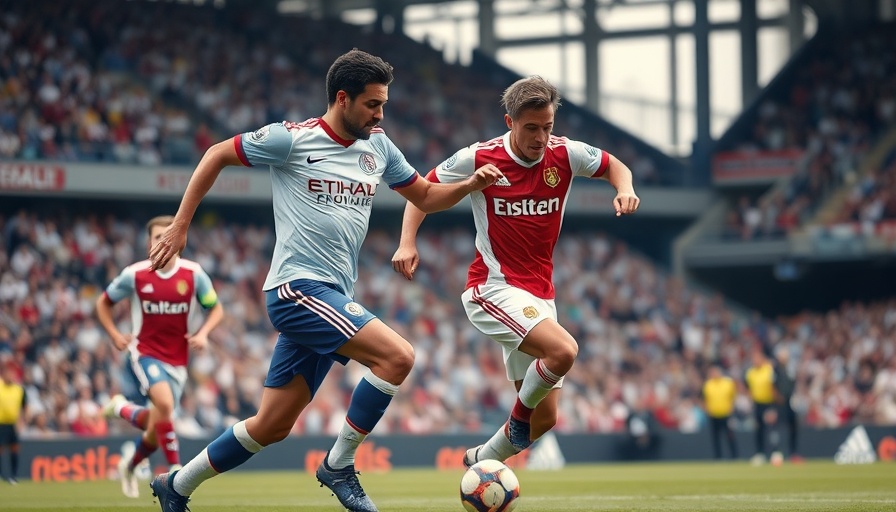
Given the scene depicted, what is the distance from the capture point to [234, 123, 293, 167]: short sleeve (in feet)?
25.9

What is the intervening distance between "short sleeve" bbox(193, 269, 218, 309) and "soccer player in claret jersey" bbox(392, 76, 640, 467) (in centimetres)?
391

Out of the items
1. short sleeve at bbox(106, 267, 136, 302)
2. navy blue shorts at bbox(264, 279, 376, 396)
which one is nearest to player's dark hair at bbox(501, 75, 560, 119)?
navy blue shorts at bbox(264, 279, 376, 396)

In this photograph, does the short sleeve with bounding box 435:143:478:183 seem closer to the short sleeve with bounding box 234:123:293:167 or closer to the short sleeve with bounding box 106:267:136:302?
the short sleeve with bounding box 234:123:293:167

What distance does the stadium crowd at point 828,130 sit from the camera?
33.6 metres

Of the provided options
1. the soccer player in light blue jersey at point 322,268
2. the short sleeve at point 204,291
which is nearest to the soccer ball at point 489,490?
the soccer player in light blue jersey at point 322,268

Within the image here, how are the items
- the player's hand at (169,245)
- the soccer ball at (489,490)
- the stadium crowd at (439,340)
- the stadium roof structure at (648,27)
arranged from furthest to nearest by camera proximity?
the stadium roof structure at (648,27) → the stadium crowd at (439,340) → the soccer ball at (489,490) → the player's hand at (169,245)

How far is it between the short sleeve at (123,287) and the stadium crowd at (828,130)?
22503mm

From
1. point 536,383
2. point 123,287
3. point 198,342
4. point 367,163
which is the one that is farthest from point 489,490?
point 123,287

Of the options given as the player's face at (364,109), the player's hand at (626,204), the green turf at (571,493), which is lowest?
the green turf at (571,493)

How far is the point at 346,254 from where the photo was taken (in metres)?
8.12

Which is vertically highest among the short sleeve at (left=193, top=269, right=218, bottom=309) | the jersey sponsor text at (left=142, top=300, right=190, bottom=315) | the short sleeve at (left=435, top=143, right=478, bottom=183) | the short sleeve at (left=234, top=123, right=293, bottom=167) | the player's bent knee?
the short sleeve at (left=234, top=123, right=293, bottom=167)

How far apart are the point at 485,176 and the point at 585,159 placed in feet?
5.42

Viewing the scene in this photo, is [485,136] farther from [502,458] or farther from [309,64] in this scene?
[502,458]

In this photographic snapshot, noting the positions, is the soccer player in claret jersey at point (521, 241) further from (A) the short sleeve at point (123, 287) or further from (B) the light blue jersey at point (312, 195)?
(A) the short sleeve at point (123, 287)
